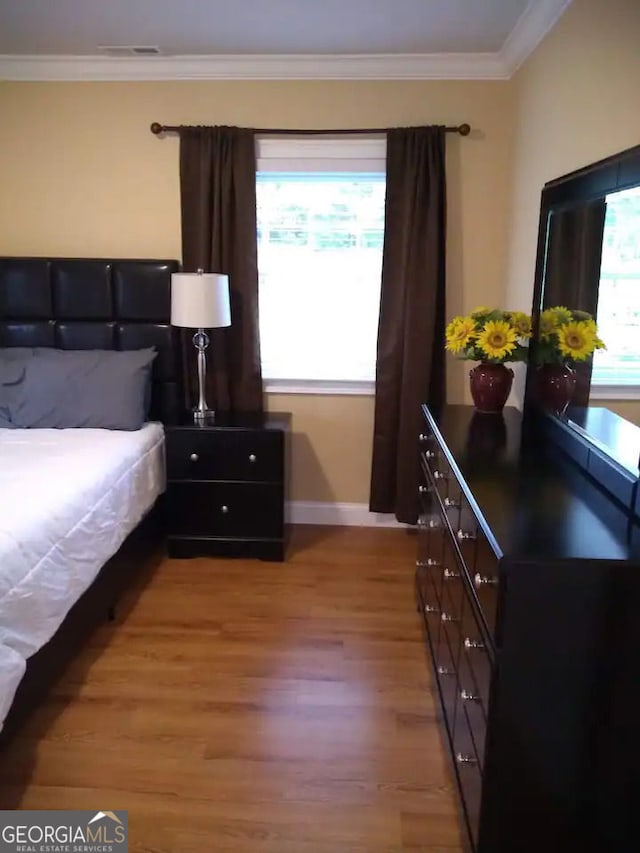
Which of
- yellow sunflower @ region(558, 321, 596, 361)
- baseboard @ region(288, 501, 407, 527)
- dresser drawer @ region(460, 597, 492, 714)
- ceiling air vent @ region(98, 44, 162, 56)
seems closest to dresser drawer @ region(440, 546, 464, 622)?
dresser drawer @ region(460, 597, 492, 714)

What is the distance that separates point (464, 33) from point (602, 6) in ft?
3.09

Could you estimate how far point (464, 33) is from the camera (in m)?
2.88

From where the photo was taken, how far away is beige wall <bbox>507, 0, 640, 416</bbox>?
191cm

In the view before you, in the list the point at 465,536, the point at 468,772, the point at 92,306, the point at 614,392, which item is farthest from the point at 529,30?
the point at 468,772

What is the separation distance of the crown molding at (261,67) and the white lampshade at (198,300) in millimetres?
1082

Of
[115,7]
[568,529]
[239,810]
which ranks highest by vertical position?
[115,7]

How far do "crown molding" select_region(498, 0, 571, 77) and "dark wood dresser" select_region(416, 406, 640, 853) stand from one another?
199 centimetres

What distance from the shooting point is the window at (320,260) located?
132 inches

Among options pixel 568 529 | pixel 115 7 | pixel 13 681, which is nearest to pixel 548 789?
pixel 568 529

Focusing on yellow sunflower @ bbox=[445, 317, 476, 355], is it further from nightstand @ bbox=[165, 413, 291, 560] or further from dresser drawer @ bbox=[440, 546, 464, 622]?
nightstand @ bbox=[165, 413, 291, 560]

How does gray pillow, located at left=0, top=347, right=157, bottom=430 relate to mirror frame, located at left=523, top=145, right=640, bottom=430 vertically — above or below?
below

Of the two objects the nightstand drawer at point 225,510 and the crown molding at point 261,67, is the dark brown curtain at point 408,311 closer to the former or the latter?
the crown molding at point 261,67

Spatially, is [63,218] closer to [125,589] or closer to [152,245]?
[152,245]

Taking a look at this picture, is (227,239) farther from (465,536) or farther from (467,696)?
(467,696)
